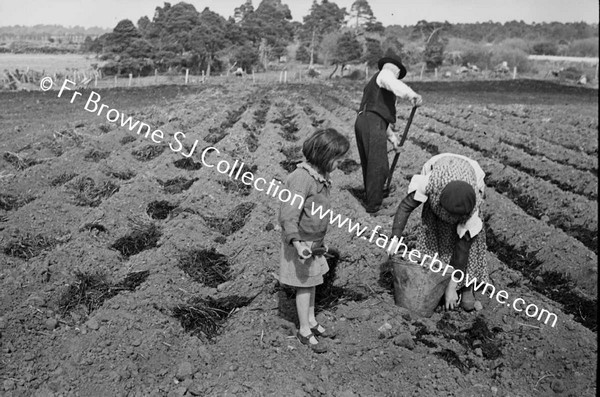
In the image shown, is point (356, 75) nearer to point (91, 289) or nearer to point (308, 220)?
point (91, 289)

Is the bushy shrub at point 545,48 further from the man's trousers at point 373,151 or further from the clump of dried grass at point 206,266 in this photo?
the clump of dried grass at point 206,266

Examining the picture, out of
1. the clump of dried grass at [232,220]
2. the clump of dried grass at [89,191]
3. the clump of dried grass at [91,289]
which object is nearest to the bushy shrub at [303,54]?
the clump of dried grass at [89,191]

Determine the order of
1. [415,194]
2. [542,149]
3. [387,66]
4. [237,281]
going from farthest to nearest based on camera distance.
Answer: [542,149] → [387,66] → [237,281] → [415,194]

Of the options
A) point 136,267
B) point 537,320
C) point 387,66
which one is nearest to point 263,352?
point 136,267

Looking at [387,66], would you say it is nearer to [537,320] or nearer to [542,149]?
[537,320]

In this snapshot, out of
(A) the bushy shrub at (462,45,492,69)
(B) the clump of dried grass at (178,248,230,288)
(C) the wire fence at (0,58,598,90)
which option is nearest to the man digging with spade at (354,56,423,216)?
(B) the clump of dried grass at (178,248,230,288)

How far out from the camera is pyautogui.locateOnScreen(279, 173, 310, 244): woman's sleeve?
Answer: 294 centimetres

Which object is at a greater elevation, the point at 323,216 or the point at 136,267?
the point at 323,216

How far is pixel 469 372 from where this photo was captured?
3100mm

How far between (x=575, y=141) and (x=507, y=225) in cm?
544

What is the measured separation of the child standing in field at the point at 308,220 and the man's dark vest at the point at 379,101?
7.50 feet

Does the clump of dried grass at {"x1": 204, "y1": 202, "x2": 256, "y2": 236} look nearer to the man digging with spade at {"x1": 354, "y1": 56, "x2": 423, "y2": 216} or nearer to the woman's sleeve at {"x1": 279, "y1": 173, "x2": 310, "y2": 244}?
the man digging with spade at {"x1": 354, "y1": 56, "x2": 423, "y2": 216}

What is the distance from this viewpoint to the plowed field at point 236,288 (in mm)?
3008

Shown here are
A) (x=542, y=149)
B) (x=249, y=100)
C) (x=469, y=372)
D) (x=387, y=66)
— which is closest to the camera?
(x=469, y=372)
